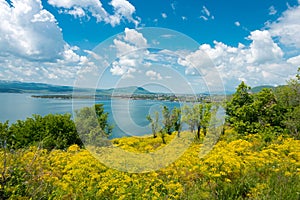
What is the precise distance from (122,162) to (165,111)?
558 inches

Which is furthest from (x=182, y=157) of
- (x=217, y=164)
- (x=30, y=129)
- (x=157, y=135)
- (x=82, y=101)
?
(x=157, y=135)

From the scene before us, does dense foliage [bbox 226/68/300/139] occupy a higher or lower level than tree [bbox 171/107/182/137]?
higher

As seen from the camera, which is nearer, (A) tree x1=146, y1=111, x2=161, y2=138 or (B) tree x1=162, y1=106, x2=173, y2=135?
(A) tree x1=146, y1=111, x2=161, y2=138

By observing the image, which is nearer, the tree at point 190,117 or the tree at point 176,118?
the tree at point 190,117

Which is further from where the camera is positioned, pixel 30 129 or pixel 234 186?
pixel 30 129

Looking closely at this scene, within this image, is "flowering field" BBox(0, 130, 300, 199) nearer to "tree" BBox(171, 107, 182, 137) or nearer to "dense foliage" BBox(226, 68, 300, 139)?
"dense foliage" BBox(226, 68, 300, 139)

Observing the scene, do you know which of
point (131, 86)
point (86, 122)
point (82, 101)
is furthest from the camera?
point (86, 122)

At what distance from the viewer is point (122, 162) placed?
16.8ft

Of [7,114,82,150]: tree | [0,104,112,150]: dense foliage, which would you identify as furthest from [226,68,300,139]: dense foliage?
[7,114,82,150]: tree

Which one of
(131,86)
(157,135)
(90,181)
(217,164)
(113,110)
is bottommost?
(157,135)

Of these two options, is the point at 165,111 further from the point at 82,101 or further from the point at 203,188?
the point at 203,188

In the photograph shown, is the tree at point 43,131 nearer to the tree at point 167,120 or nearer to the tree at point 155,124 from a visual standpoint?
the tree at point 155,124

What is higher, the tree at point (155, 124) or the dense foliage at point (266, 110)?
the dense foliage at point (266, 110)

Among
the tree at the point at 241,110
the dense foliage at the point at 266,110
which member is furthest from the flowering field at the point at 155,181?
the tree at the point at 241,110
